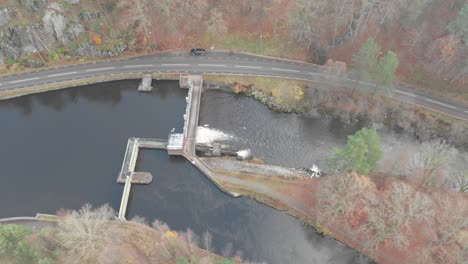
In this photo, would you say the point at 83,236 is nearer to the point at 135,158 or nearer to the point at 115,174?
the point at 115,174

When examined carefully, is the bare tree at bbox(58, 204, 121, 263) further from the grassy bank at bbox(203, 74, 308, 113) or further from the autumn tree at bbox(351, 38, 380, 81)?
the autumn tree at bbox(351, 38, 380, 81)

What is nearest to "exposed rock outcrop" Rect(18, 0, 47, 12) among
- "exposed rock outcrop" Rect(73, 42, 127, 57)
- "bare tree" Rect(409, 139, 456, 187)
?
"exposed rock outcrop" Rect(73, 42, 127, 57)

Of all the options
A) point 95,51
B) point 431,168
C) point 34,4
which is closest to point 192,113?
point 95,51

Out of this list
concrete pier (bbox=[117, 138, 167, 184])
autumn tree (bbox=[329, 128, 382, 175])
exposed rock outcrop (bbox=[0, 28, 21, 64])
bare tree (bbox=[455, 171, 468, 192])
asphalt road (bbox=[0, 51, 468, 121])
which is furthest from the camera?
exposed rock outcrop (bbox=[0, 28, 21, 64])

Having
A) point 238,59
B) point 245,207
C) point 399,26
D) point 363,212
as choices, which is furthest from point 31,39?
point 399,26

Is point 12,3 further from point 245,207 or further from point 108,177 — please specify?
point 245,207
